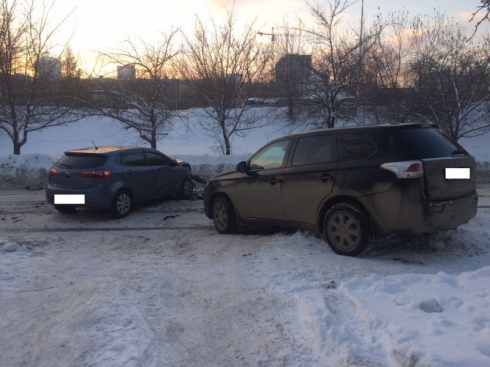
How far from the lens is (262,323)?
4.34 m

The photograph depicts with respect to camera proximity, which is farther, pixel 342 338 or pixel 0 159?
pixel 0 159

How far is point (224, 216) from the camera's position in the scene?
822 cm

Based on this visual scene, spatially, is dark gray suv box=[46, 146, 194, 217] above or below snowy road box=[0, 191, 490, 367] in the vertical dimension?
above

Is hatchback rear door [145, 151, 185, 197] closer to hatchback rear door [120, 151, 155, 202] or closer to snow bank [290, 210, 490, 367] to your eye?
hatchback rear door [120, 151, 155, 202]

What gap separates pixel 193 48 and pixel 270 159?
34.6ft

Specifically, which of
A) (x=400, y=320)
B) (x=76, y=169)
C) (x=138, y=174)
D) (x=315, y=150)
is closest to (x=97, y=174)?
(x=76, y=169)

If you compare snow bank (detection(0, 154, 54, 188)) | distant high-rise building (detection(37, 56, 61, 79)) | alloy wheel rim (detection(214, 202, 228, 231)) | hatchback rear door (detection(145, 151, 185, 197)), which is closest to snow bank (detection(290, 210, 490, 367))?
alloy wheel rim (detection(214, 202, 228, 231))

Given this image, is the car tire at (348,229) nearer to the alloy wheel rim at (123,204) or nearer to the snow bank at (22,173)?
the alloy wheel rim at (123,204)

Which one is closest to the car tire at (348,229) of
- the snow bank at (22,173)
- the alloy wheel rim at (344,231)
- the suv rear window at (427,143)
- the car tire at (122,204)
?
the alloy wheel rim at (344,231)

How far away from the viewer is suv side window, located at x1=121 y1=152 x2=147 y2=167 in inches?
403

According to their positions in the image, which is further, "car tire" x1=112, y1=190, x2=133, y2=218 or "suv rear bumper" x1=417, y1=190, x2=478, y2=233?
"car tire" x1=112, y1=190, x2=133, y2=218

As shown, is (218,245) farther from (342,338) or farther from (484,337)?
(484,337)

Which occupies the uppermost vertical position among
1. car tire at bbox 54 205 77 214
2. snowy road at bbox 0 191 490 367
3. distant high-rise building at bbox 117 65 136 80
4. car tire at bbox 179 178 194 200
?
distant high-rise building at bbox 117 65 136 80

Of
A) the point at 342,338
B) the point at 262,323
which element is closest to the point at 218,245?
the point at 262,323
